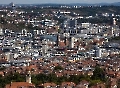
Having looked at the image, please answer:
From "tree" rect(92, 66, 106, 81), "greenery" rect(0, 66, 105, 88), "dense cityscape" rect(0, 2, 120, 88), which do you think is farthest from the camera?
"tree" rect(92, 66, 106, 81)

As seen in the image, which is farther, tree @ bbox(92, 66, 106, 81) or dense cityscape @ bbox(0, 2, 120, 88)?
tree @ bbox(92, 66, 106, 81)

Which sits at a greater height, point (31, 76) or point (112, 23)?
point (31, 76)

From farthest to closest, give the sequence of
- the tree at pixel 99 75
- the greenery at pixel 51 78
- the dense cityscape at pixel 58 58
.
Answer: the tree at pixel 99 75 < the dense cityscape at pixel 58 58 < the greenery at pixel 51 78

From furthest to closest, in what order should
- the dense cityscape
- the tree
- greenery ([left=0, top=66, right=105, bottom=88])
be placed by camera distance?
the tree < the dense cityscape < greenery ([left=0, top=66, right=105, bottom=88])

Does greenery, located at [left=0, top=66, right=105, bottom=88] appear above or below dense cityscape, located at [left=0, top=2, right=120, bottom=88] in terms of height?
above

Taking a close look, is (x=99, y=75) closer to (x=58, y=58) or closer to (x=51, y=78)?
(x=51, y=78)

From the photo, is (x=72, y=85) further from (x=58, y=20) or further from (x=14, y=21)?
(x=58, y=20)

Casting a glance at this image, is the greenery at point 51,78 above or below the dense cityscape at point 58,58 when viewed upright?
above

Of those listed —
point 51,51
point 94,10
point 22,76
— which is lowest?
point 94,10

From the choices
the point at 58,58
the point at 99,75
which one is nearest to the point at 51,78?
the point at 99,75

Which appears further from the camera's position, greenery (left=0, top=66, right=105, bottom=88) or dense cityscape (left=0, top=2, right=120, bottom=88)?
dense cityscape (left=0, top=2, right=120, bottom=88)

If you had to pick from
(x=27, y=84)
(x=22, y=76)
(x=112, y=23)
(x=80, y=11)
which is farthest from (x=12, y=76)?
(x=80, y=11)
